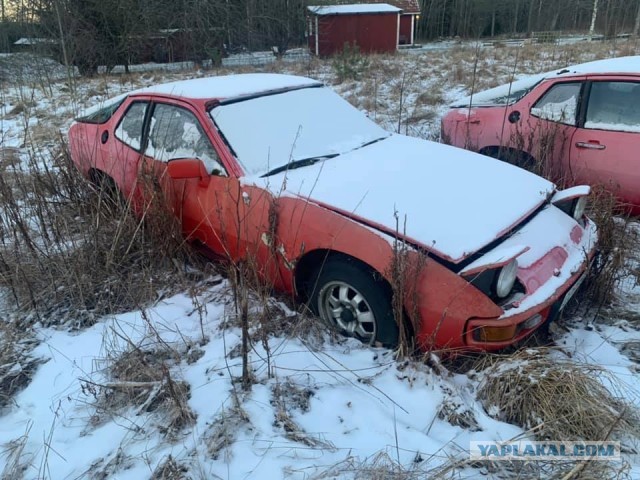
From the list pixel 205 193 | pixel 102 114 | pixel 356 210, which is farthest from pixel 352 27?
pixel 356 210

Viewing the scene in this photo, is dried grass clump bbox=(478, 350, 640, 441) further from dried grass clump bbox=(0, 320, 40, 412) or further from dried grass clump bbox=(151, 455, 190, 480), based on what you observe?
dried grass clump bbox=(0, 320, 40, 412)

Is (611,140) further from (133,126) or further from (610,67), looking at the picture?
(133,126)

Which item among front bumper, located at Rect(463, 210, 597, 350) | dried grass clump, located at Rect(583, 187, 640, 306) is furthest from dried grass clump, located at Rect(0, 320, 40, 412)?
dried grass clump, located at Rect(583, 187, 640, 306)

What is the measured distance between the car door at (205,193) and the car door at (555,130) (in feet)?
9.07

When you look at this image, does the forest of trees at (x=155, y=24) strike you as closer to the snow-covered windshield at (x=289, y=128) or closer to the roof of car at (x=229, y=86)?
the roof of car at (x=229, y=86)

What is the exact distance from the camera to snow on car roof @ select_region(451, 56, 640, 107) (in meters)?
4.16

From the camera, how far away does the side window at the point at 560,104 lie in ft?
13.9

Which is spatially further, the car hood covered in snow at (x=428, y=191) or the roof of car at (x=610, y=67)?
the roof of car at (x=610, y=67)

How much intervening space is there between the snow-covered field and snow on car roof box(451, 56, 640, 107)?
2.04m

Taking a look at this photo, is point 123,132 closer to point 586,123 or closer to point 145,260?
point 145,260

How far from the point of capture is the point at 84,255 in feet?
11.3

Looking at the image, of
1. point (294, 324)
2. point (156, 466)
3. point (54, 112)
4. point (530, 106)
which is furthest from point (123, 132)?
point (54, 112)

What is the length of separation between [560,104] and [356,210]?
2.87m

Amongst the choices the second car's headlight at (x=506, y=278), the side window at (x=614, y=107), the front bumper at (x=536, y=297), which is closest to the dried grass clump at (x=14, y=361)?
the front bumper at (x=536, y=297)
